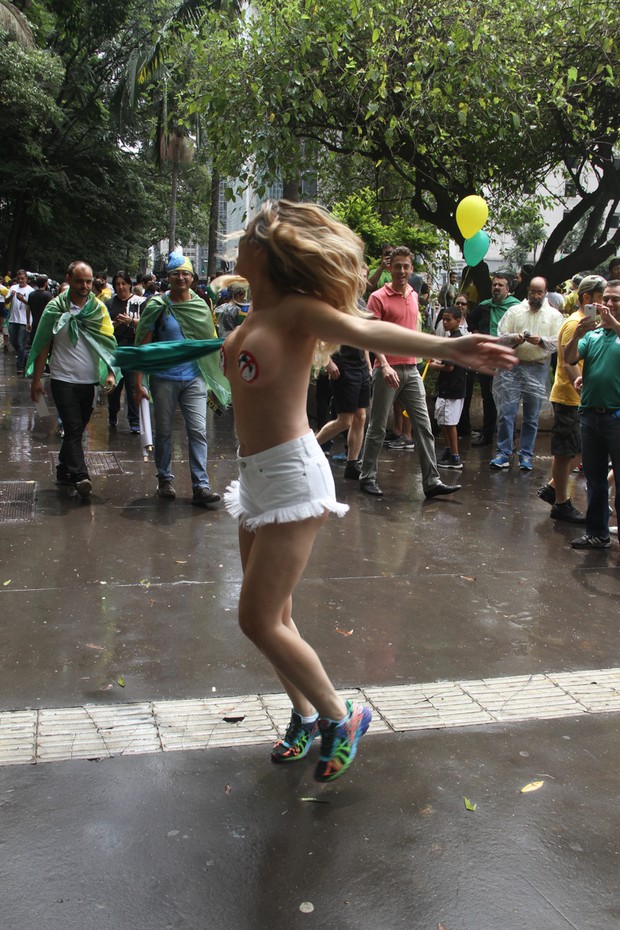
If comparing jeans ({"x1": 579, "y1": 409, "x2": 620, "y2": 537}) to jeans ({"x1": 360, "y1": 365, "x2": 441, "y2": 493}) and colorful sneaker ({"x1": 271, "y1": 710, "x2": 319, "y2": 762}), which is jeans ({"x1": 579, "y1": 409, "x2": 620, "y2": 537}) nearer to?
jeans ({"x1": 360, "y1": 365, "x2": 441, "y2": 493})

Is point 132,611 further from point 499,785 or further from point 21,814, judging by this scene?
point 499,785

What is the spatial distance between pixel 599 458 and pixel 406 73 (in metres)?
7.05

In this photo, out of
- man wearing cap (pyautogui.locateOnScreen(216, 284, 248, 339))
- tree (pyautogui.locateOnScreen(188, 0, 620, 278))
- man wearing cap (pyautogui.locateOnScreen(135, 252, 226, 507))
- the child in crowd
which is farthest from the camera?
tree (pyautogui.locateOnScreen(188, 0, 620, 278))

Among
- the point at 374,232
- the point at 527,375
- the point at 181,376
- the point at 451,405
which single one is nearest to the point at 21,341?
the point at 374,232

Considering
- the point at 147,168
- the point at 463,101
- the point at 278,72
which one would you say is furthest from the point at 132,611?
the point at 147,168

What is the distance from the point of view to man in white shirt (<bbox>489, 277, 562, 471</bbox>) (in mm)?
9305

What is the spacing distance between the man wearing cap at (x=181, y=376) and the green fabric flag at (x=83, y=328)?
1.21 ft

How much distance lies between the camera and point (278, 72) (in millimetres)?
11188

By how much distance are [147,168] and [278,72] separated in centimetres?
2558

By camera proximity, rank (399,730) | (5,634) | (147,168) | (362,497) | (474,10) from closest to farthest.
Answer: (399,730) → (5,634) → (362,497) → (474,10) → (147,168)

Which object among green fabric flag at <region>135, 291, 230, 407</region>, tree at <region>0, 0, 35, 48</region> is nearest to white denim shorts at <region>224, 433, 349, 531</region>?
green fabric flag at <region>135, 291, 230, 407</region>

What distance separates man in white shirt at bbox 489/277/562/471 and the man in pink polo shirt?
5.94 ft

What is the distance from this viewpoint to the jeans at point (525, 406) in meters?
9.51

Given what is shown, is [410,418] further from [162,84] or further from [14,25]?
[162,84]
